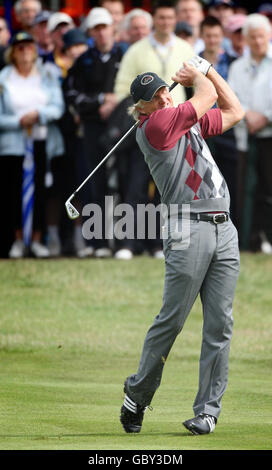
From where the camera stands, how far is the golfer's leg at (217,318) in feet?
21.2

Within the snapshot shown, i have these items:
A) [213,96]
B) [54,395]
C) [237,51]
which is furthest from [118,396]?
[237,51]

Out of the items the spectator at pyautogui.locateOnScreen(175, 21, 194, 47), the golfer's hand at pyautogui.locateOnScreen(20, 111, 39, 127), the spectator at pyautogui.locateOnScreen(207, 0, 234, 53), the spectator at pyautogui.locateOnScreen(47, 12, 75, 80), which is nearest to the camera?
the golfer's hand at pyautogui.locateOnScreen(20, 111, 39, 127)

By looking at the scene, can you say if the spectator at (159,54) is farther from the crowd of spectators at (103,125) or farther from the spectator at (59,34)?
the spectator at (59,34)

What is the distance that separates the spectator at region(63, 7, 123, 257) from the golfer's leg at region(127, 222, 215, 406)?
7.11 m

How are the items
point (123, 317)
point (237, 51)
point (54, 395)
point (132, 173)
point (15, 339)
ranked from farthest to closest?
point (237, 51), point (132, 173), point (123, 317), point (15, 339), point (54, 395)

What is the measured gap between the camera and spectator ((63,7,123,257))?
45.0 ft

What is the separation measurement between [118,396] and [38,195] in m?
6.55

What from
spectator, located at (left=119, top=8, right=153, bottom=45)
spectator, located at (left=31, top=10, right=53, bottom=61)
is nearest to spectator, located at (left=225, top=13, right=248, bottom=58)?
spectator, located at (left=119, top=8, right=153, bottom=45)

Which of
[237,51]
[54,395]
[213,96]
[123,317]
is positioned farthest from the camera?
[237,51]

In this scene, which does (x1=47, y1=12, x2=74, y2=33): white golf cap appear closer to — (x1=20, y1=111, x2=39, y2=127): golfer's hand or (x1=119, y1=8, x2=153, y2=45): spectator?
(x1=119, y1=8, x2=153, y2=45): spectator

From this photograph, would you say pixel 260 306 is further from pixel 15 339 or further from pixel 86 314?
pixel 15 339

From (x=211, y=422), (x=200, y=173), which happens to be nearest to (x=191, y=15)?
(x=200, y=173)

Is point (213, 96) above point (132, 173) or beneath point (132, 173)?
above

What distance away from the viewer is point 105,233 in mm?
13797
